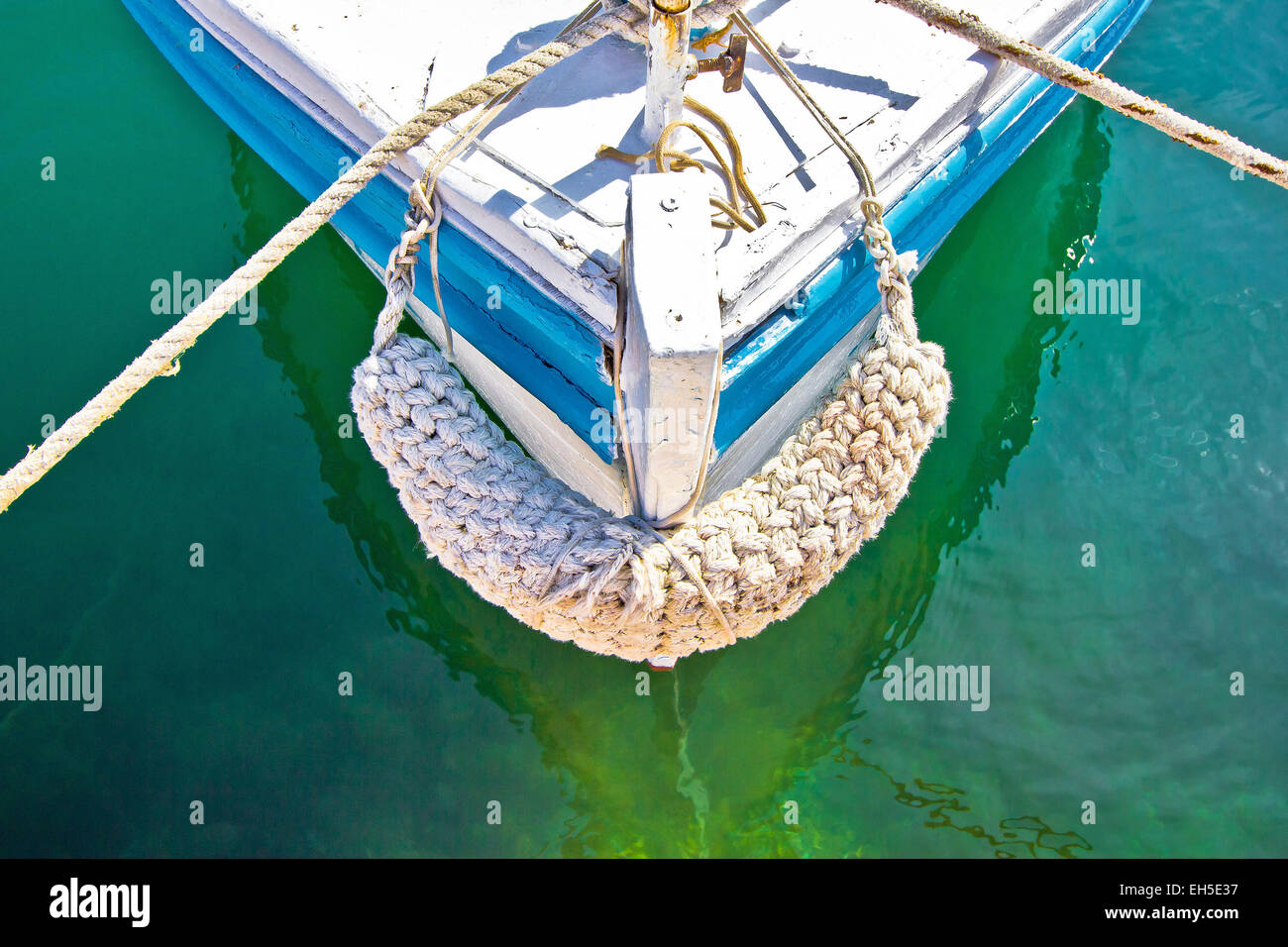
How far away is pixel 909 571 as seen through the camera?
9.79 feet

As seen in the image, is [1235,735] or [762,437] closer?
[762,437]

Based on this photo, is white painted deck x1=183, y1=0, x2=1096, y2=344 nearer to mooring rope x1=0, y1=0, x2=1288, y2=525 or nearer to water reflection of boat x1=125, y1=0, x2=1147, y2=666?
water reflection of boat x1=125, y1=0, x2=1147, y2=666

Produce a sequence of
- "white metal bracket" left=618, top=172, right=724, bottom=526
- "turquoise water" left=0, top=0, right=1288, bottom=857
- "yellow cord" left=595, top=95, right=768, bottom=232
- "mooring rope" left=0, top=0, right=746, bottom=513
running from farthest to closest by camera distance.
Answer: "turquoise water" left=0, top=0, right=1288, bottom=857 → "yellow cord" left=595, top=95, right=768, bottom=232 → "mooring rope" left=0, top=0, right=746, bottom=513 → "white metal bracket" left=618, top=172, right=724, bottom=526

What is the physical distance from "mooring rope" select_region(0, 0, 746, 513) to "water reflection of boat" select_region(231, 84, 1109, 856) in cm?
120

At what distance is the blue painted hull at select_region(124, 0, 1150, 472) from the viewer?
2090 mm

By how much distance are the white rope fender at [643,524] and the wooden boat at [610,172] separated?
0.43ft

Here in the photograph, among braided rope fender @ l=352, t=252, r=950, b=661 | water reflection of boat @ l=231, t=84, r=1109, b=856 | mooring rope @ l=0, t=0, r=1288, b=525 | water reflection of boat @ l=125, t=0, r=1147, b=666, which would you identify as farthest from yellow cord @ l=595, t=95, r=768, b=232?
water reflection of boat @ l=231, t=84, r=1109, b=856

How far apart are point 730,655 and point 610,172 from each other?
141 centimetres

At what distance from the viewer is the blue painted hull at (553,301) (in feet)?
6.86

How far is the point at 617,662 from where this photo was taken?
293cm

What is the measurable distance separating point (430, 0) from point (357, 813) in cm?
211

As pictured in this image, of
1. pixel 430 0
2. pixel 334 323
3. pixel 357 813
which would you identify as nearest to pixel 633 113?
pixel 430 0
